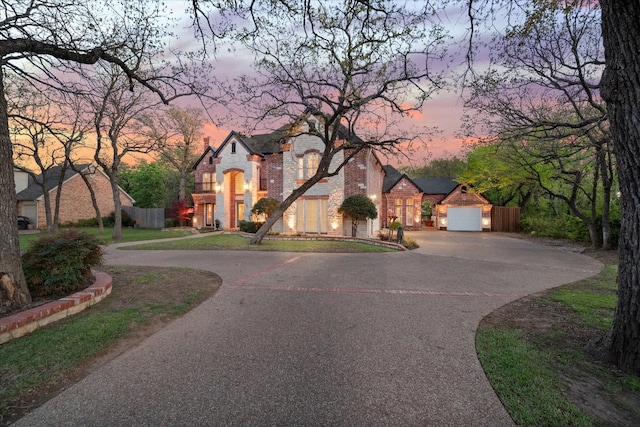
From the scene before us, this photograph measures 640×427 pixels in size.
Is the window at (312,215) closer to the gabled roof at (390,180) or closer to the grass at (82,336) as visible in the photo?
the gabled roof at (390,180)

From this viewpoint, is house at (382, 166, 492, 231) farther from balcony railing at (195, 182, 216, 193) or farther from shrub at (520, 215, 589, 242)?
balcony railing at (195, 182, 216, 193)

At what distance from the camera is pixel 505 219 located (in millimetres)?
26562

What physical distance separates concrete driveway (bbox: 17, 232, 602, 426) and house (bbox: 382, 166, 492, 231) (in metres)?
23.1

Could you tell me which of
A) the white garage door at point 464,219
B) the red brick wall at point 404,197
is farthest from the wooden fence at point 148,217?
the white garage door at point 464,219

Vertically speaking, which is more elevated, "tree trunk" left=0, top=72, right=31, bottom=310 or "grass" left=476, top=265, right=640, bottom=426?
"tree trunk" left=0, top=72, right=31, bottom=310

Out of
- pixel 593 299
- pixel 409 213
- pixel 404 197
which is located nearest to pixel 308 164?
pixel 404 197

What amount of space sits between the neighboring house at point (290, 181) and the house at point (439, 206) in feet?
18.3

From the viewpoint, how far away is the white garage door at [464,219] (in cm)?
2752

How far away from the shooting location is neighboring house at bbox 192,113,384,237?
1870 cm

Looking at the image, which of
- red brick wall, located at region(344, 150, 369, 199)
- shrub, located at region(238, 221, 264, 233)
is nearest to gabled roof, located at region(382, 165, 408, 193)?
red brick wall, located at region(344, 150, 369, 199)

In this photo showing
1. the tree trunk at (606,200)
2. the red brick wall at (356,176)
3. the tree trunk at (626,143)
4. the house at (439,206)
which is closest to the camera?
the tree trunk at (626,143)

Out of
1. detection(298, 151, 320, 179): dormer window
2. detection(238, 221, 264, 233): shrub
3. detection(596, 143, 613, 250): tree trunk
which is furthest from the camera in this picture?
detection(298, 151, 320, 179): dormer window

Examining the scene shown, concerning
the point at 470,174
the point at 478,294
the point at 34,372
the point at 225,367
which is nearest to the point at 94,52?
the point at 34,372

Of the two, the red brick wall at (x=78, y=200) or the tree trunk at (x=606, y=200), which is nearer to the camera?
the tree trunk at (x=606, y=200)
